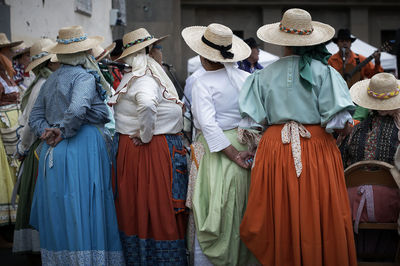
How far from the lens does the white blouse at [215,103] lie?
14.8 ft

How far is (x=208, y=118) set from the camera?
4.50 m

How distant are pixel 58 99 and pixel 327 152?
82.8 inches

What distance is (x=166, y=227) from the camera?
4.67m

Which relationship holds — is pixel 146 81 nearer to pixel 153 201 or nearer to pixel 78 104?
pixel 78 104

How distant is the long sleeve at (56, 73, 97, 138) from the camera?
15.0ft

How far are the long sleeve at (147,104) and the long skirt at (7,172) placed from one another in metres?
2.25

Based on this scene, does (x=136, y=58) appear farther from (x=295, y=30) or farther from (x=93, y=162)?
(x=295, y=30)

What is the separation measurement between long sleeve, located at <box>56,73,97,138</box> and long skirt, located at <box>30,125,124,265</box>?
0.13m

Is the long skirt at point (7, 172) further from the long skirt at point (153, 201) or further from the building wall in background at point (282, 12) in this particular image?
the building wall in background at point (282, 12)

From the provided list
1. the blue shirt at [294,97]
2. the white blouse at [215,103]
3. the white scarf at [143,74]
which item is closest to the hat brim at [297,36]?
the blue shirt at [294,97]

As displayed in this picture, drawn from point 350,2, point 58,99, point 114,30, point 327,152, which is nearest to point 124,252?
point 58,99

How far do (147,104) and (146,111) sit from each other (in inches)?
2.1

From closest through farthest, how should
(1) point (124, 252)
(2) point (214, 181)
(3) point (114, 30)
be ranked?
(2) point (214, 181) → (1) point (124, 252) → (3) point (114, 30)

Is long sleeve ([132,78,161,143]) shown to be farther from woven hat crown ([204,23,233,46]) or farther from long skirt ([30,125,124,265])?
woven hat crown ([204,23,233,46])
